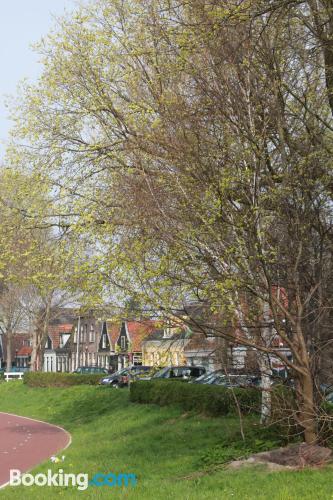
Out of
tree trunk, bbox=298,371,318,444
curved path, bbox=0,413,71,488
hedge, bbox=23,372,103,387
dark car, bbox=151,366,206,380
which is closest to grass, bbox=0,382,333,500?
curved path, bbox=0,413,71,488

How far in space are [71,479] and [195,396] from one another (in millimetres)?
8366

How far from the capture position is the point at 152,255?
1238 centimetres

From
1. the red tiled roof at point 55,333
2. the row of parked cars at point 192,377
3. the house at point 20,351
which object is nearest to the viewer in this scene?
the row of parked cars at point 192,377

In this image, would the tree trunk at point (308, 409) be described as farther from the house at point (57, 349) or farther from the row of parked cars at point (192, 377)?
the house at point (57, 349)

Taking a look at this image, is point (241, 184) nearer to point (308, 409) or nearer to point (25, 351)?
point (308, 409)

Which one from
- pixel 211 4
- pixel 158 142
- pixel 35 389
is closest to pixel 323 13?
pixel 211 4

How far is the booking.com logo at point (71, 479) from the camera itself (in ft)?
40.8

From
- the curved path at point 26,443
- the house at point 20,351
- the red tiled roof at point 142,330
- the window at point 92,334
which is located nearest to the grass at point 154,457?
the curved path at point 26,443

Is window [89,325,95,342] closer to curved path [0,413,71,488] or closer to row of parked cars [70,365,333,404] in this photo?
row of parked cars [70,365,333,404]

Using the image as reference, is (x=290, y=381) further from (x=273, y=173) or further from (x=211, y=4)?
(x=211, y=4)

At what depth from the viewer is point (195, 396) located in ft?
70.0

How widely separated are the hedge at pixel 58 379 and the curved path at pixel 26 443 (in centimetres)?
1008

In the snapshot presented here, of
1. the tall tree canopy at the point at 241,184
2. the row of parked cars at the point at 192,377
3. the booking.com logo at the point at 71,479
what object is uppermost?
the tall tree canopy at the point at 241,184

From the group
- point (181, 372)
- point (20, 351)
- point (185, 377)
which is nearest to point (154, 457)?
point (185, 377)
